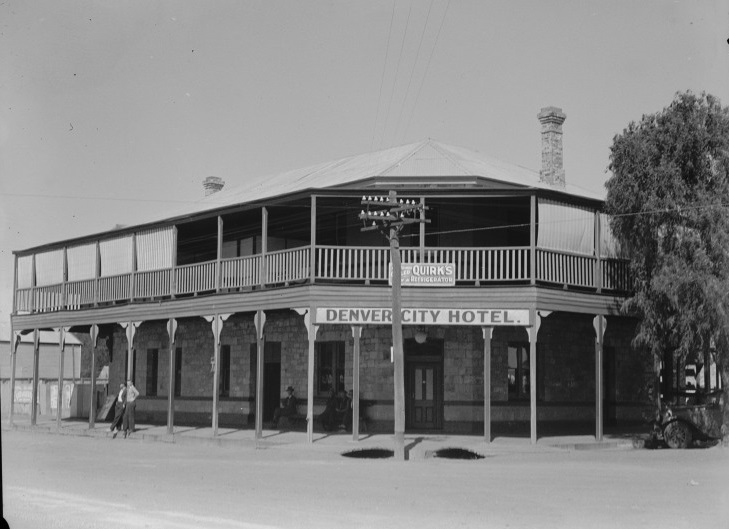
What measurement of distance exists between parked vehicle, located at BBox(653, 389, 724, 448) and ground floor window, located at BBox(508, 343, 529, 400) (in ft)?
16.4

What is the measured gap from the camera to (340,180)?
84.9ft

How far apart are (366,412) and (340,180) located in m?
6.47

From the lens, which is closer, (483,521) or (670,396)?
(483,521)

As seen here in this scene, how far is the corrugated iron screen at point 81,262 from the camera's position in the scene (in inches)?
1198

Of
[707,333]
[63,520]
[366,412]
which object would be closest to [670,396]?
[707,333]

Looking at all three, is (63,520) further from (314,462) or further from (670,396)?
(670,396)

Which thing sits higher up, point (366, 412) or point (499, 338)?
point (499, 338)

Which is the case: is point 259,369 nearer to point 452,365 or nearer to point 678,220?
point 452,365

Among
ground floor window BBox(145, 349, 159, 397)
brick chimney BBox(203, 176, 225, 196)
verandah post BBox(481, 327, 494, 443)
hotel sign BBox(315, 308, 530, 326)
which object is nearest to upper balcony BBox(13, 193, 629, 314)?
hotel sign BBox(315, 308, 530, 326)

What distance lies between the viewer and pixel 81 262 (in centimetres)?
3088

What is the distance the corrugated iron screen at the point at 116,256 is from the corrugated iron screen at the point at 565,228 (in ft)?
43.4

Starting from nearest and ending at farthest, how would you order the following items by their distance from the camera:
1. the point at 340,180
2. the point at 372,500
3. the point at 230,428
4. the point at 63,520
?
the point at 63,520 → the point at 372,500 → the point at 340,180 → the point at 230,428

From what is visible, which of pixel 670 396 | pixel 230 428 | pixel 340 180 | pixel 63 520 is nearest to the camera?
pixel 63 520

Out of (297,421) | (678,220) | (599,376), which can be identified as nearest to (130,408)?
(297,421)
